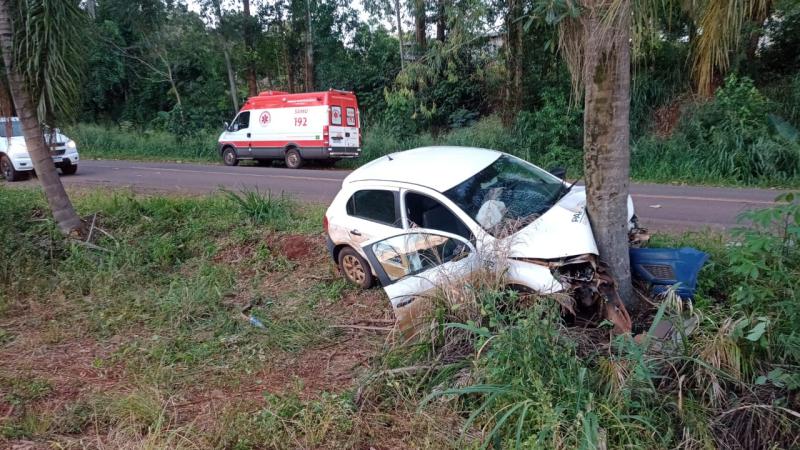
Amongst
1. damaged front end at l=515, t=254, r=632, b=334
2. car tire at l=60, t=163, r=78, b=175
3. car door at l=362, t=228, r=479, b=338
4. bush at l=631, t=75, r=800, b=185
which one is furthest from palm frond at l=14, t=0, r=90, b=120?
bush at l=631, t=75, r=800, b=185

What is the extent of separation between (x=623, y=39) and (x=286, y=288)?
4659mm

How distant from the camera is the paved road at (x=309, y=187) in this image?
9289 millimetres

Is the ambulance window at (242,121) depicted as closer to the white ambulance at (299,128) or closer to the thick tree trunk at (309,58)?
the white ambulance at (299,128)

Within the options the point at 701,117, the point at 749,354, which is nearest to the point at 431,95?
the point at 701,117

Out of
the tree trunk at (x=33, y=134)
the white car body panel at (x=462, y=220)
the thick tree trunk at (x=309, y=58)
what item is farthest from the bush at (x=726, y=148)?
the thick tree trunk at (x=309, y=58)

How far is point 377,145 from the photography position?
20688 millimetres

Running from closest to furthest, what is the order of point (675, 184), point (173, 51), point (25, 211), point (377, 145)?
1. point (25, 211)
2. point (675, 184)
3. point (377, 145)
4. point (173, 51)

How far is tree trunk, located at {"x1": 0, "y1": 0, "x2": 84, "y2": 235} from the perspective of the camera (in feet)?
26.7

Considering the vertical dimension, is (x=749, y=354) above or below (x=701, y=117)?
below

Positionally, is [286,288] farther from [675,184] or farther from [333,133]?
[333,133]

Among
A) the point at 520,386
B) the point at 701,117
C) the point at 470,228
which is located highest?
the point at 701,117

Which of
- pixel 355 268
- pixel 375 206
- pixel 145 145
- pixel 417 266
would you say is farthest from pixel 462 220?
pixel 145 145

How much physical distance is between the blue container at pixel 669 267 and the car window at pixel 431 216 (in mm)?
1649

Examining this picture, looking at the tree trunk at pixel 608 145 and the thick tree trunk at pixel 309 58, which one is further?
the thick tree trunk at pixel 309 58
